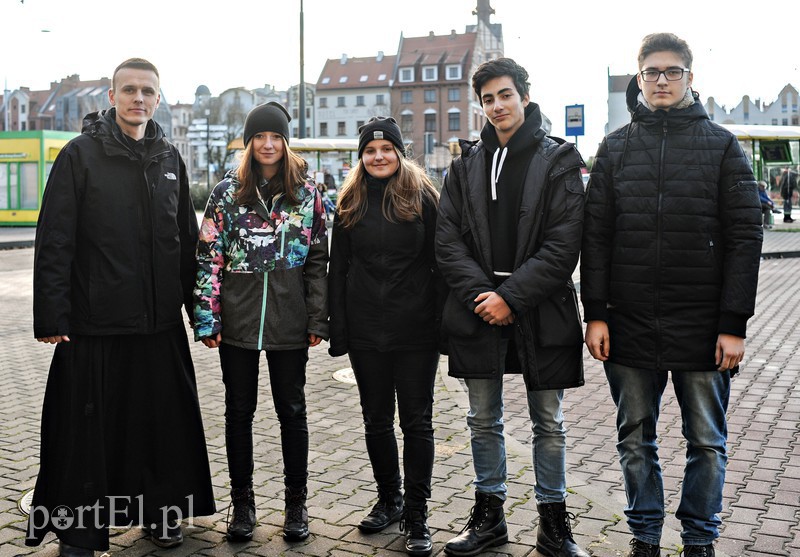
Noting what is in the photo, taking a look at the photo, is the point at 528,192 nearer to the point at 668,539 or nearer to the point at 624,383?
the point at 624,383

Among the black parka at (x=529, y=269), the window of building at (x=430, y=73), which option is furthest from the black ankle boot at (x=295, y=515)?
the window of building at (x=430, y=73)

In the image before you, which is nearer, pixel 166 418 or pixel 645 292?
pixel 645 292

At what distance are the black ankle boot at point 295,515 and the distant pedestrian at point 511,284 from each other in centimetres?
71

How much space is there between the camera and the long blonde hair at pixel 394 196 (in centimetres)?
432

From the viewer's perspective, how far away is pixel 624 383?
3.99 m

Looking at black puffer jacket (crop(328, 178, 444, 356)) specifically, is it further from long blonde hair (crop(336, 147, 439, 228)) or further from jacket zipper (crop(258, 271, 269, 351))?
jacket zipper (crop(258, 271, 269, 351))

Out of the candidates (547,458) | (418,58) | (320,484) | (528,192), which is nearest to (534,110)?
(528,192)

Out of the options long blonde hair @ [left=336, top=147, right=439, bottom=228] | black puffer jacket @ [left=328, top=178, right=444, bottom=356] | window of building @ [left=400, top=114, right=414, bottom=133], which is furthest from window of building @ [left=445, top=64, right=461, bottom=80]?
black puffer jacket @ [left=328, top=178, right=444, bottom=356]

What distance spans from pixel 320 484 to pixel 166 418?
1158 mm

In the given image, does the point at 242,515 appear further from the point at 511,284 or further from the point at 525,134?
the point at 525,134

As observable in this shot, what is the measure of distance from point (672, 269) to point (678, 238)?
0.13 metres

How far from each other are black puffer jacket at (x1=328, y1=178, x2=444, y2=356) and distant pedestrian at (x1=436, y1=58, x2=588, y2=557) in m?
0.19

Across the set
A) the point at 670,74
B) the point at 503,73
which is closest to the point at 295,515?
the point at 503,73

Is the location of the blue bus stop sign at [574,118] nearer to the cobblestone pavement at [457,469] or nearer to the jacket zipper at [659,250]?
the cobblestone pavement at [457,469]
